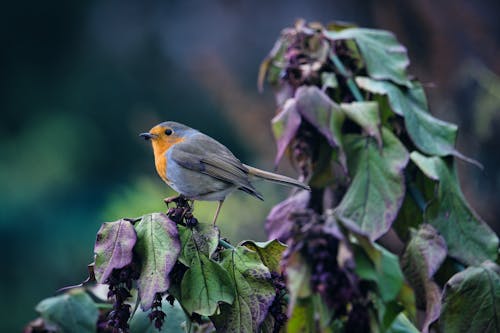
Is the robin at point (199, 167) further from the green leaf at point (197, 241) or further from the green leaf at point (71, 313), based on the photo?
the green leaf at point (197, 241)

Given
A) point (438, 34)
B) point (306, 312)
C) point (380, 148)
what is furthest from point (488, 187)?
point (306, 312)

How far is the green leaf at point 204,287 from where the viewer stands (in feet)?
2.38

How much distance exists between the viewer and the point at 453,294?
0.80 meters

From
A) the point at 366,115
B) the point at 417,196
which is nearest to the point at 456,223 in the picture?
the point at 417,196

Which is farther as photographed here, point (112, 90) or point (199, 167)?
point (112, 90)

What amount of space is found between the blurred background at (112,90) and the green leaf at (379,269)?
6.20 ft

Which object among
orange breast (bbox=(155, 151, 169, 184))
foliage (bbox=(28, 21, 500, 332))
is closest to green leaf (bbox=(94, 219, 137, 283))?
foliage (bbox=(28, 21, 500, 332))

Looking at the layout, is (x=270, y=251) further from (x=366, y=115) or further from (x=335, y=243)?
(x=335, y=243)

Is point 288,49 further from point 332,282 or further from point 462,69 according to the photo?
point 462,69

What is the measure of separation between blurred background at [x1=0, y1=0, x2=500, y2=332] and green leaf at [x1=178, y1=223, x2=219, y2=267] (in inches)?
63.0

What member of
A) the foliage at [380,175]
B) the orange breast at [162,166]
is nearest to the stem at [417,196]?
the foliage at [380,175]

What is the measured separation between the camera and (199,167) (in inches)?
55.1

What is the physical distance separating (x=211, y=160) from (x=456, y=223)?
62 centimetres

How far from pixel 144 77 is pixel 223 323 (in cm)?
264
